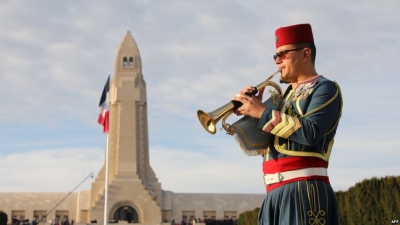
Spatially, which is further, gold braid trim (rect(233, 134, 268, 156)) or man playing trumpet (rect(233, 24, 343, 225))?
gold braid trim (rect(233, 134, 268, 156))

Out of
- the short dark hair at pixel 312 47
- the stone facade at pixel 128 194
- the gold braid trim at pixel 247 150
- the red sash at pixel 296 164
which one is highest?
the stone facade at pixel 128 194

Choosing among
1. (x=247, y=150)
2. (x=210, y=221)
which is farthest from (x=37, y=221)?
(x=247, y=150)

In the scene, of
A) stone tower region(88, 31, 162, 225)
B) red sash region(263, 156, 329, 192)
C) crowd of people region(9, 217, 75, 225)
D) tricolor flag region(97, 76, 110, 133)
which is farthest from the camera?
stone tower region(88, 31, 162, 225)

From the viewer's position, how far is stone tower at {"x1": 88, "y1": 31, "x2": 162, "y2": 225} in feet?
173

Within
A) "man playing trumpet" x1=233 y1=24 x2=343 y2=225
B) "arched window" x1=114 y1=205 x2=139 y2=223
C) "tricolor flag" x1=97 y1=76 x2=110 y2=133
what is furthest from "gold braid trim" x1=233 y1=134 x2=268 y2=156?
"arched window" x1=114 y1=205 x2=139 y2=223

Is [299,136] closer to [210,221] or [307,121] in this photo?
[307,121]

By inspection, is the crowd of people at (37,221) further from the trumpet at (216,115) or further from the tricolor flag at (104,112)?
the trumpet at (216,115)

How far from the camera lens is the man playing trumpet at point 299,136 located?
A: 13.6 feet

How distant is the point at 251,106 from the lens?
4.32 metres

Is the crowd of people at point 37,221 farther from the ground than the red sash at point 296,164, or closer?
farther from the ground

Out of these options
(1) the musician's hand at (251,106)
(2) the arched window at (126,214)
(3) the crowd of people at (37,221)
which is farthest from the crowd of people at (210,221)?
(1) the musician's hand at (251,106)

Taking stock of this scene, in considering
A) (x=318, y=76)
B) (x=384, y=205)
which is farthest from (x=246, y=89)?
(x=384, y=205)

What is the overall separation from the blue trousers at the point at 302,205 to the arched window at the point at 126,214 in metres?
50.1

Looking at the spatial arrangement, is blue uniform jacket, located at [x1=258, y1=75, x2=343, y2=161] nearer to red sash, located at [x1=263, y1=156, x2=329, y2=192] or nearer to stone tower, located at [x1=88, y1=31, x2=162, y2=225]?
red sash, located at [x1=263, y1=156, x2=329, y2=192]
